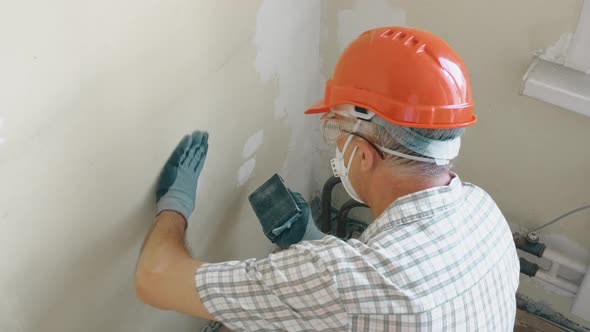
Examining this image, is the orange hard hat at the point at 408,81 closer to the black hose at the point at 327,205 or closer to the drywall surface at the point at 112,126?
the drywall surface at the point at 112,126

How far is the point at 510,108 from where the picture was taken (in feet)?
5.22

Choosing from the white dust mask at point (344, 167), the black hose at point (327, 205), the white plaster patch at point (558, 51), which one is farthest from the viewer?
the black hose at point (327, 205)

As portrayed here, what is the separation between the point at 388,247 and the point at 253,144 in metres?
0.71

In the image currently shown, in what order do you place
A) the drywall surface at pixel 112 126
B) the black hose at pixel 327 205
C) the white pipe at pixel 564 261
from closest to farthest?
the drywall surface at pixel 112 126 < the white pipe at pixel 564 261 < the black hose at pixel 327 205

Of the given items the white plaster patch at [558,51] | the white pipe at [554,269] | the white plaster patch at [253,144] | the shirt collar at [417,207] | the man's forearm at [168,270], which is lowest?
the white pipe at [554,269]

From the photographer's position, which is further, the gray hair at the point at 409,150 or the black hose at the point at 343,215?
the black hose at the point at 343,215

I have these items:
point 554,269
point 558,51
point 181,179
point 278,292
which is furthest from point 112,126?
point 554,269

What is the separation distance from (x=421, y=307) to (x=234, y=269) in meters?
0.32

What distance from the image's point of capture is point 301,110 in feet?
5.94

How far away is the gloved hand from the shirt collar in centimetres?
42

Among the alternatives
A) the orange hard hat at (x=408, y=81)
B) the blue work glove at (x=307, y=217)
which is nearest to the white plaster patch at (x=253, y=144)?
the blue work glove at (x=307, y=217)

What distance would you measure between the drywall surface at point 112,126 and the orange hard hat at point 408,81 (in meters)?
0.34

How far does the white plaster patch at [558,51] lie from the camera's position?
1.40 meters

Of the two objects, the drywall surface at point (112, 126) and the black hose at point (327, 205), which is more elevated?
the drywall surface at point (112, 126)
